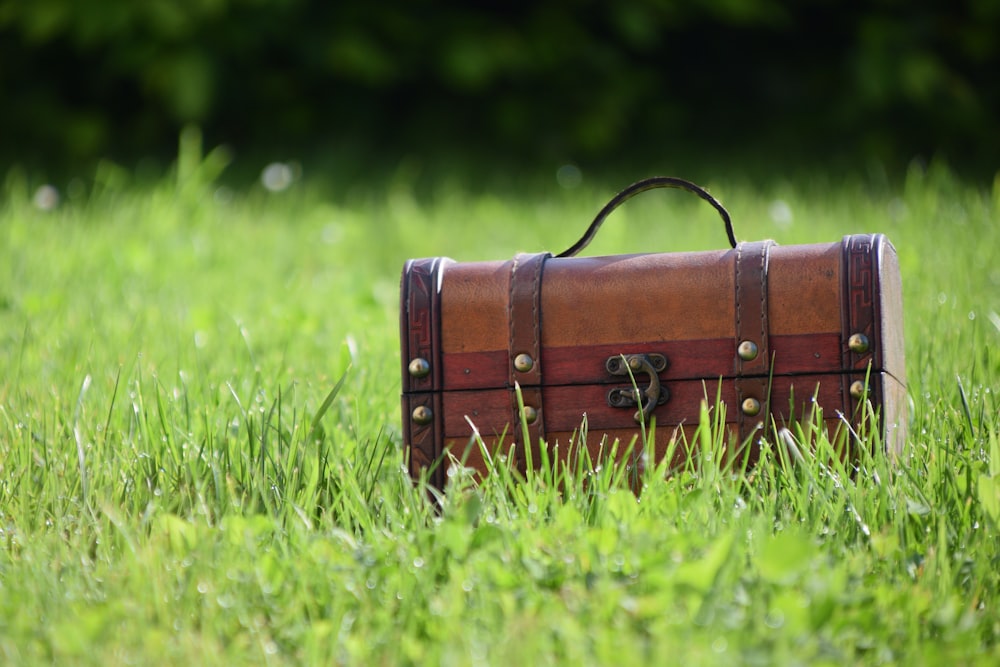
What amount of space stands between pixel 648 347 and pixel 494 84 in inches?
239

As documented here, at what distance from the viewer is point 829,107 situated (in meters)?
7.24

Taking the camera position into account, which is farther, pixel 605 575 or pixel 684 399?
pixel 684 399

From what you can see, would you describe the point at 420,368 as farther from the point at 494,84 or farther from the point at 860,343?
the point at 494,84

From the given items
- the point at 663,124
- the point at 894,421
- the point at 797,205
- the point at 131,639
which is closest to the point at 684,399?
the point at 894,421

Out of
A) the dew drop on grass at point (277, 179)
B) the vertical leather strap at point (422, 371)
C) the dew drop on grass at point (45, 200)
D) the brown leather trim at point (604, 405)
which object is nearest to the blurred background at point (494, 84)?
the dew drop on grass at point (277, 179)

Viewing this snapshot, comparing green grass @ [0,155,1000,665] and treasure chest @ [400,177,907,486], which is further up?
treasure chest @ [400,177,907,486]

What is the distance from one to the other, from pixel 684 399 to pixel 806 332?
269mm

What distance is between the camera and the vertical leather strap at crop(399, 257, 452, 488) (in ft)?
6.75

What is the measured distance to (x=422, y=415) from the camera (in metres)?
2.06

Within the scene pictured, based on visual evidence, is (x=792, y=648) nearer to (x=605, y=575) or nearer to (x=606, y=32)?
(x=605, y=575)

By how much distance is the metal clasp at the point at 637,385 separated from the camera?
197cm

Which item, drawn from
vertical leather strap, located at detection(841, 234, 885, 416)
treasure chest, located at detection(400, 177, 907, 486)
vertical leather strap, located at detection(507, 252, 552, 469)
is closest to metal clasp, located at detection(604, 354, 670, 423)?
treasure chest, located at detection(400, 177, 907, 486)

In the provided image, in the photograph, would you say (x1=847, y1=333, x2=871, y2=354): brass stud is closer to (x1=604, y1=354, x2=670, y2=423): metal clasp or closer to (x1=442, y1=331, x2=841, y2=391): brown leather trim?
(x1=442, y1=331, x2=841, y2=391): brown leather trim

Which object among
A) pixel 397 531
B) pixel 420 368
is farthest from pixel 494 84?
pixel 397 531
